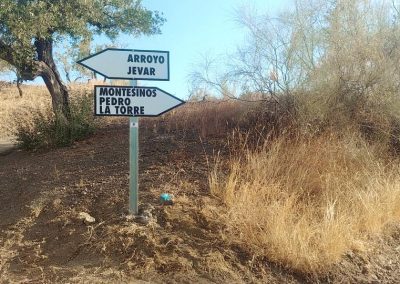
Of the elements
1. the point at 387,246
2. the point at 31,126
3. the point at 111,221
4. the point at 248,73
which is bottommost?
the point at 387,246

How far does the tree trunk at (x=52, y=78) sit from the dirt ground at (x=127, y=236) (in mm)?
3249

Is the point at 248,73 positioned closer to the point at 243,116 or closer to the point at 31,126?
the point at 243,116

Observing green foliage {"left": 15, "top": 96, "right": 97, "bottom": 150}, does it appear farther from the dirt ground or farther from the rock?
the rock

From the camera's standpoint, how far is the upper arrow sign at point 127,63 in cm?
569

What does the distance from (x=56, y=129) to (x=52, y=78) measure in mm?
1425

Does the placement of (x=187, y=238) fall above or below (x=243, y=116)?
below

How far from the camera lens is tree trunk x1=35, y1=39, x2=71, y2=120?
35.5 feet

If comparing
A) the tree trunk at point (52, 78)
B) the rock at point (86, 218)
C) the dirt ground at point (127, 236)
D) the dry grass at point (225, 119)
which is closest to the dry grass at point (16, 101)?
the tree trunk at point (52, 78)

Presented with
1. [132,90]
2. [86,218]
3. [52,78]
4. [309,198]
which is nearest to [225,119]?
[52,78]

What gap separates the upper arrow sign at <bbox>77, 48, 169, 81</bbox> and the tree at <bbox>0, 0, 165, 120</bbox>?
13.4ft

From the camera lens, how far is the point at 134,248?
523cm

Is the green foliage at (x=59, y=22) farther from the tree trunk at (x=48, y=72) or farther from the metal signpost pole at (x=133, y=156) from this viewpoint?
the metal signpost pole at (x=133, y=156)

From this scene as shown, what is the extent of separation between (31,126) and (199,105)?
4.25m

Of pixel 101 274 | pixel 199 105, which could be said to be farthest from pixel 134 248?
pixel 199 105
